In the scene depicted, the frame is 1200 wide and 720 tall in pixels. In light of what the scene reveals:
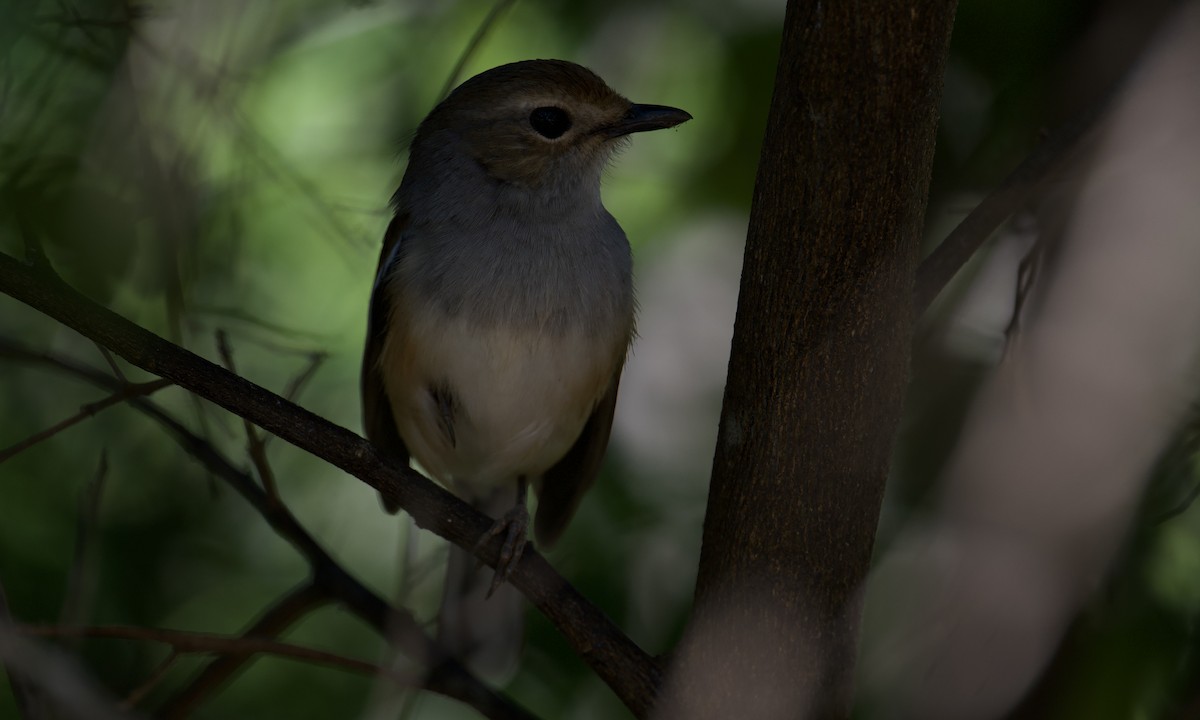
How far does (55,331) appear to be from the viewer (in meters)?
4.14

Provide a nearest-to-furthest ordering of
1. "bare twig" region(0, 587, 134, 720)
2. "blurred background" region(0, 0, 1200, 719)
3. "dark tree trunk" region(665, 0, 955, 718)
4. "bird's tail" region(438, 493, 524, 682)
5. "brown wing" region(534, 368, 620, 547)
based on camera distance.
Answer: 1. "dark tree trunk" region(665, 0, 955, 718)
2. "bare twig" region(0, 587, 134, 720)
3. "blurred background" region(0, 0, 1200, 719)
4. "bird's tail" region(438, 493, 524, 682)
5. "brown wing" region(534, 368, 620, 547)

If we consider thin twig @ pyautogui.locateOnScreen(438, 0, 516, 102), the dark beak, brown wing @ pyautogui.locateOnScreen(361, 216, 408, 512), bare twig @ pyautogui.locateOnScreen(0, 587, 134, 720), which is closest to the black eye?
the dark beak

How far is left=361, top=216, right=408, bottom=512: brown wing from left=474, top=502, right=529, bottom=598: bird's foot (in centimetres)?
44

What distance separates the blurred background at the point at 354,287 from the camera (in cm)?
Answer: 347

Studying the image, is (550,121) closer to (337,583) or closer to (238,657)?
(337,583)

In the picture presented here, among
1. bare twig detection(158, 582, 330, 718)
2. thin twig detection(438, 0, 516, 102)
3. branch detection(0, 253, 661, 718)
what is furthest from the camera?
thin twig detection(438, 0, 516, 102)

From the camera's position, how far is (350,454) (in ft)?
9.12

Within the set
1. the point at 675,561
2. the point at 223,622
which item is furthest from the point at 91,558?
the point at 675,561

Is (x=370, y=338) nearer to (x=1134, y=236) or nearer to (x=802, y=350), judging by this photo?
(x=802, y=350)

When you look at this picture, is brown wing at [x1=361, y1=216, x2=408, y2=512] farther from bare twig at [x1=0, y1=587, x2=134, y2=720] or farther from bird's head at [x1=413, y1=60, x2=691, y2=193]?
bare twig at [x1=0, y1=587, x2=134, y2=720]

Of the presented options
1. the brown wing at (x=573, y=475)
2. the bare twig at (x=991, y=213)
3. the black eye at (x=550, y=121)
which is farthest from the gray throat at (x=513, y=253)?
the bare twig at (x=991, y=213)

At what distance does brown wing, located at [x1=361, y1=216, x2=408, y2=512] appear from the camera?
3930mm

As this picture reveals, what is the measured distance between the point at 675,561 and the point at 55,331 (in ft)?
7.46

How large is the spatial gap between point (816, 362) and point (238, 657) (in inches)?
67.1
